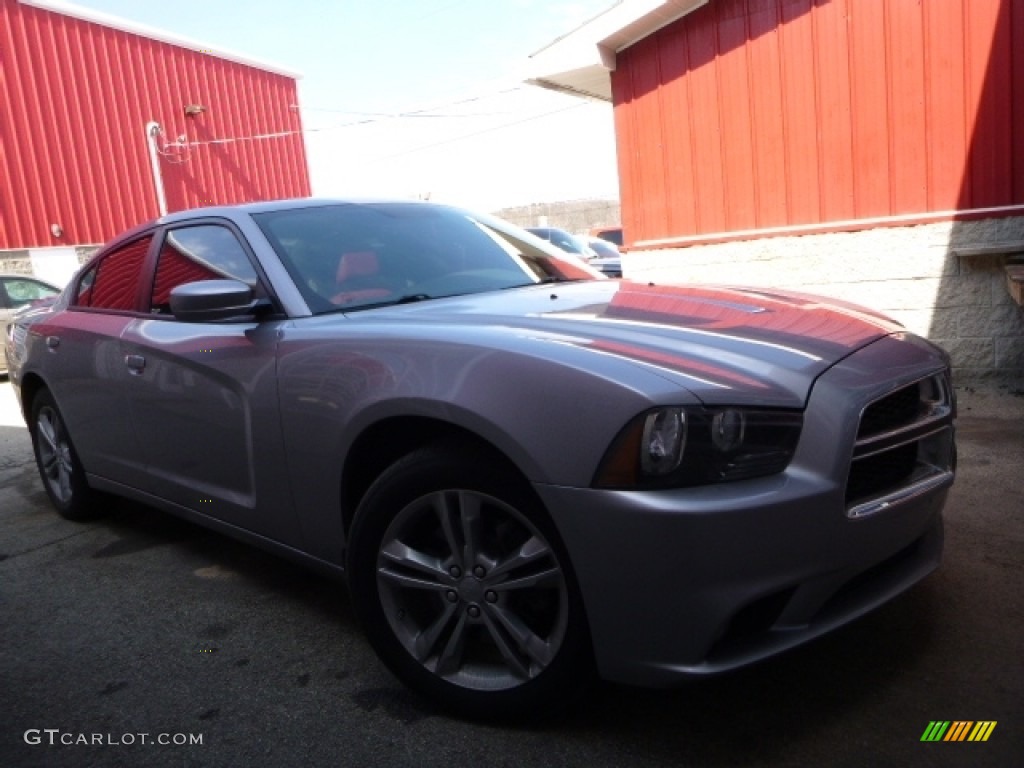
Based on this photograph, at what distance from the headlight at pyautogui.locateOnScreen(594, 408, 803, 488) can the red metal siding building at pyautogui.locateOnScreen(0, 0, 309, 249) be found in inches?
678

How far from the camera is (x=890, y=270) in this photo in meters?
6.05

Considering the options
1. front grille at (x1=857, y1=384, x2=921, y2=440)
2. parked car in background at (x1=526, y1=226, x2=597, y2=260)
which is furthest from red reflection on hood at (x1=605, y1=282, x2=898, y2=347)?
parked car in background at (x1=526, y1=226, x2=597, y2=260)

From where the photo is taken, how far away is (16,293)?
1137 centimetres

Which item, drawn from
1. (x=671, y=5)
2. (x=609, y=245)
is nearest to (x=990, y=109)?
(x=671, y=5)

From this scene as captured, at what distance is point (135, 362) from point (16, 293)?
31.3ft

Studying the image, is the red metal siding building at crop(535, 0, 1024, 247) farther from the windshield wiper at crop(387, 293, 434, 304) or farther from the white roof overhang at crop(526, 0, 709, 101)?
the windshield wiper at crop(387, 293, 434, 304)

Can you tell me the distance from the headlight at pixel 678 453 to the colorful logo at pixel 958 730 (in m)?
0.81

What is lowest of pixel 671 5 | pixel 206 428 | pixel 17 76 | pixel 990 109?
pixel 206 428

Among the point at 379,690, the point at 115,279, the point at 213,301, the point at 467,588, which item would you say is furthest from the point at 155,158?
the point at 467,588

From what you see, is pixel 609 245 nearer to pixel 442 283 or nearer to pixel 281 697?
pixel 442 283

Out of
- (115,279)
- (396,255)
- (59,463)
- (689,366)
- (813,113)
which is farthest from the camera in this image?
(813,113)

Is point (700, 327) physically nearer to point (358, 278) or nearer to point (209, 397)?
point (358, 278)

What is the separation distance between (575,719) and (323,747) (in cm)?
66

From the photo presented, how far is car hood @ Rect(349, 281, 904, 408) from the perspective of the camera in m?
1.96
